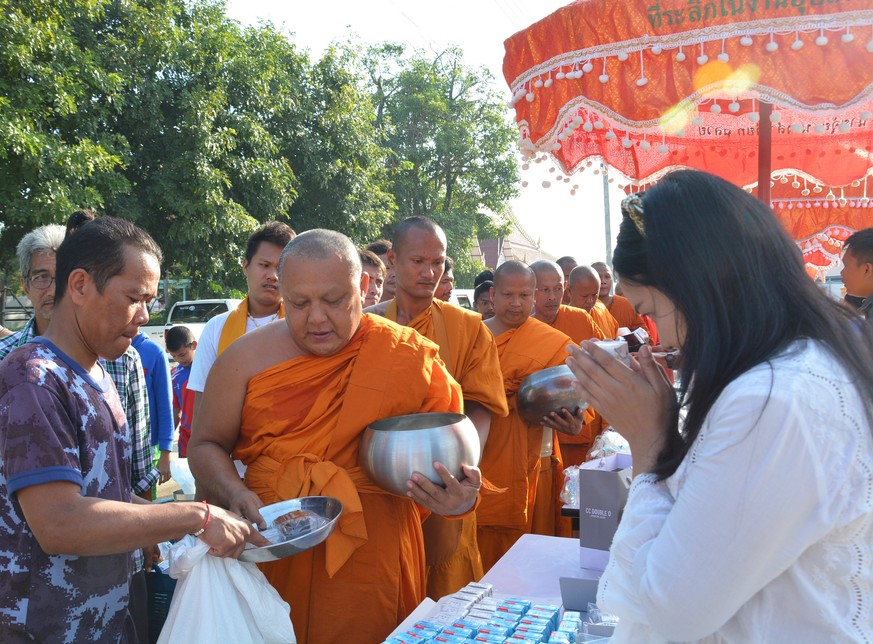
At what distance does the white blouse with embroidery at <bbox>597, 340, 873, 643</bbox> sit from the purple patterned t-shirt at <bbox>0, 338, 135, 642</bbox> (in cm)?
145

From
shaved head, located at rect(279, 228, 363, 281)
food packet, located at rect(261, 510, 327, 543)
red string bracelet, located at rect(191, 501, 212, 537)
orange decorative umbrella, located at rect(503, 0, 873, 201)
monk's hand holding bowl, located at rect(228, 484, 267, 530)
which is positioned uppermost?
orange decorative umbrella, located at rect(503, 0, 873, 201)

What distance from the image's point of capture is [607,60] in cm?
334

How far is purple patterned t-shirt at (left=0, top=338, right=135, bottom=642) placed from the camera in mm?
1717

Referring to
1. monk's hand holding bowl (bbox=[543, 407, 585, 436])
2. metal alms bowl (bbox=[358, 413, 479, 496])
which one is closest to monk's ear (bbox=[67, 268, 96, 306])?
metal alms bowl (bbox=[358, 413, 479, 496])

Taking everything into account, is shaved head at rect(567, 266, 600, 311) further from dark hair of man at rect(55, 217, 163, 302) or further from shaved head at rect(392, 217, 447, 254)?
dark hair of man at rect(55, 217, 163, 302)

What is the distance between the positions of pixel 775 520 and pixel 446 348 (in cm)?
247

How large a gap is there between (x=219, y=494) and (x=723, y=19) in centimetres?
285

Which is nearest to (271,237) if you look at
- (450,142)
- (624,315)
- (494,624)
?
(494,624)

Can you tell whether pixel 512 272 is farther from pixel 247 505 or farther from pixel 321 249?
pixel 247 505

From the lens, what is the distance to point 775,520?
1.11 meters

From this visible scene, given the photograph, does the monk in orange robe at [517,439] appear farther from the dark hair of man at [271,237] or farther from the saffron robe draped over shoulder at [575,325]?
the dark hair of man at [271,237]

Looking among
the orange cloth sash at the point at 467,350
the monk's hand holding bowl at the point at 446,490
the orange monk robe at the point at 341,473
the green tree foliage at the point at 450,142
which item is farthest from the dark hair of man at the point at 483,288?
the green tree foliage at the point at 450,142

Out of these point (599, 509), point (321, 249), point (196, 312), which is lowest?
point (196, 312)

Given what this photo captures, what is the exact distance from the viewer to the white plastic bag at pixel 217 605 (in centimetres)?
190
